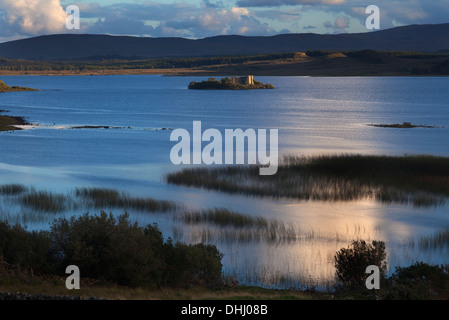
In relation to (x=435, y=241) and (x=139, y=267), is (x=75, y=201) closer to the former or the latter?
(x=139, y=267)

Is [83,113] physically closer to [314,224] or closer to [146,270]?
[314,224]

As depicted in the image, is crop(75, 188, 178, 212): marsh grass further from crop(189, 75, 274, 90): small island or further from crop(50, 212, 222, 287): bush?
crop(189, 75, 274, 90): small island

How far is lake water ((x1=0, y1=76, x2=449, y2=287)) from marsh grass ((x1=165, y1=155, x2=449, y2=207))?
0.94 meters

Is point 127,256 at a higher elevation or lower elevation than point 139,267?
higher

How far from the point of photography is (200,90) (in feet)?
437

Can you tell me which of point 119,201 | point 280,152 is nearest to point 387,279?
point 119,201

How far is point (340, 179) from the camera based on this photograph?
2967 cm

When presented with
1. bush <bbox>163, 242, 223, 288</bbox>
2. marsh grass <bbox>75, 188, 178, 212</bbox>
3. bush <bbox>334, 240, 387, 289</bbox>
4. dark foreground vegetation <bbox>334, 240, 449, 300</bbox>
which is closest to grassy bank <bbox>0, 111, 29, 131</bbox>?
marsh grass <bbox>75, 188, 178, 212</bbox>

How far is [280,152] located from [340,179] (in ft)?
40.8

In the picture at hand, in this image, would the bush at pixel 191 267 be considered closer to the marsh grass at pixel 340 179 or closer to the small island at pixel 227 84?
the marsh grass at pixel 340 179

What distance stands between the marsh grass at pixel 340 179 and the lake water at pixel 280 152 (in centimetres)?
94

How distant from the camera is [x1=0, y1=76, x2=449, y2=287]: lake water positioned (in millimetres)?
19047

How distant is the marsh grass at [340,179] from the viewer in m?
26.9
